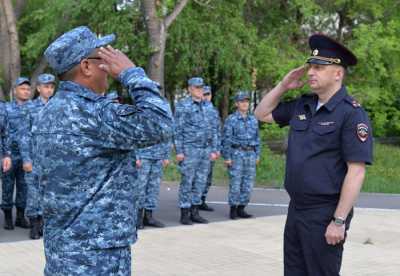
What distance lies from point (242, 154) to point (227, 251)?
2299 millimetres

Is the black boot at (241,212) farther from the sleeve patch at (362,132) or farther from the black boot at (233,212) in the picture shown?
the sleeve patch at (362,132)

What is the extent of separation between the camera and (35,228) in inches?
299

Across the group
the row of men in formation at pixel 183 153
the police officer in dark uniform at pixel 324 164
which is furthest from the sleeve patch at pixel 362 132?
the row of men in formation at pixel 183 153

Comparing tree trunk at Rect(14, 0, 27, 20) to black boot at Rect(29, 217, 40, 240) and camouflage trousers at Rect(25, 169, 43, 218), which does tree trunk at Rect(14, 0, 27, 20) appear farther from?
black boot at Rect(29, 217, 40, 240)

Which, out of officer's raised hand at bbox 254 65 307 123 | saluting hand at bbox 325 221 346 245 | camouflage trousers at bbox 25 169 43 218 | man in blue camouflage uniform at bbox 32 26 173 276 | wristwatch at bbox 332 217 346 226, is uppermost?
officer's raised hand at bbox 254 65 307 123

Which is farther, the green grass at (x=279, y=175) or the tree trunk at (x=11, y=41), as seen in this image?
the tree trunk at (x=11, y=41)

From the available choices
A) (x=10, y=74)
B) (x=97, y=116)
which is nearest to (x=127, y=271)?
(x=97, y=116)

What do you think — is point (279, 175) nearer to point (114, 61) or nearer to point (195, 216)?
point (195, 216)

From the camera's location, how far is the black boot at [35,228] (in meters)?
7.55

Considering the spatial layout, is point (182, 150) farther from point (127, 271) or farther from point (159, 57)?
point (159, 57)

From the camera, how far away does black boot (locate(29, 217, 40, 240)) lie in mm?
7547

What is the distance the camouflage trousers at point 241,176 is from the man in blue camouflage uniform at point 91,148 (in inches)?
240

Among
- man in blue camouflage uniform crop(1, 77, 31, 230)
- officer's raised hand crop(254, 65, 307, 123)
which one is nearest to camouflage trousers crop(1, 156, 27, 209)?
man in blue camouflage uniform crop(1, 77, 31, 230)

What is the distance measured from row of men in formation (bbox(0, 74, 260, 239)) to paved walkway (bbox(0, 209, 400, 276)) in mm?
437
